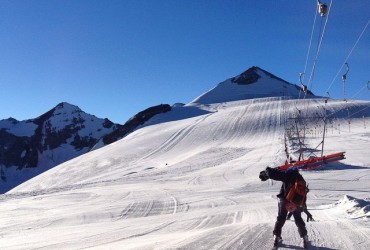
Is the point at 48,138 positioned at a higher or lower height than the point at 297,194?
higher

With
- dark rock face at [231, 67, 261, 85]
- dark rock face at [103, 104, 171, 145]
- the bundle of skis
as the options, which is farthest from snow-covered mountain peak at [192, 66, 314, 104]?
the bundle of skis

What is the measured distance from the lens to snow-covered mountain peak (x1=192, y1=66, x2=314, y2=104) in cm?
13188

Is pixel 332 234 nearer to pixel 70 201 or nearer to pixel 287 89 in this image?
pixel 70 201

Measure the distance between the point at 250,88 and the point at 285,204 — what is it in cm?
14213

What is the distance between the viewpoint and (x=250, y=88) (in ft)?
483

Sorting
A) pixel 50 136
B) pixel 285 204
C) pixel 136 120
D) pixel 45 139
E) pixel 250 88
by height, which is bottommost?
pixel 285 204

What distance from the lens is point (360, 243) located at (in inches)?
278

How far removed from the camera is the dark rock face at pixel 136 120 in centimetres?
9812

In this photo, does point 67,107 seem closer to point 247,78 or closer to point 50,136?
point 50,136

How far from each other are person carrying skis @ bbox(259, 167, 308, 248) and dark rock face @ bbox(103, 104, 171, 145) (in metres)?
90.0

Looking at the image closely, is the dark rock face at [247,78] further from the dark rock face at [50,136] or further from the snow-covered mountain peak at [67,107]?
the snow-covered mountain peak at [67,107]

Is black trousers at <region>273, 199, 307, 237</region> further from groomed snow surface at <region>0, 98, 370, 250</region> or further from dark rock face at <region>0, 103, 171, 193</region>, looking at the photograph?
dark rock face at <region>0, 103, 171, 193</region>

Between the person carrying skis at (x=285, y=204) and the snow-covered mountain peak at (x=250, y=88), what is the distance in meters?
118

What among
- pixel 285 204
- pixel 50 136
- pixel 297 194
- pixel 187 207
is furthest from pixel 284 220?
pixel 50 136
